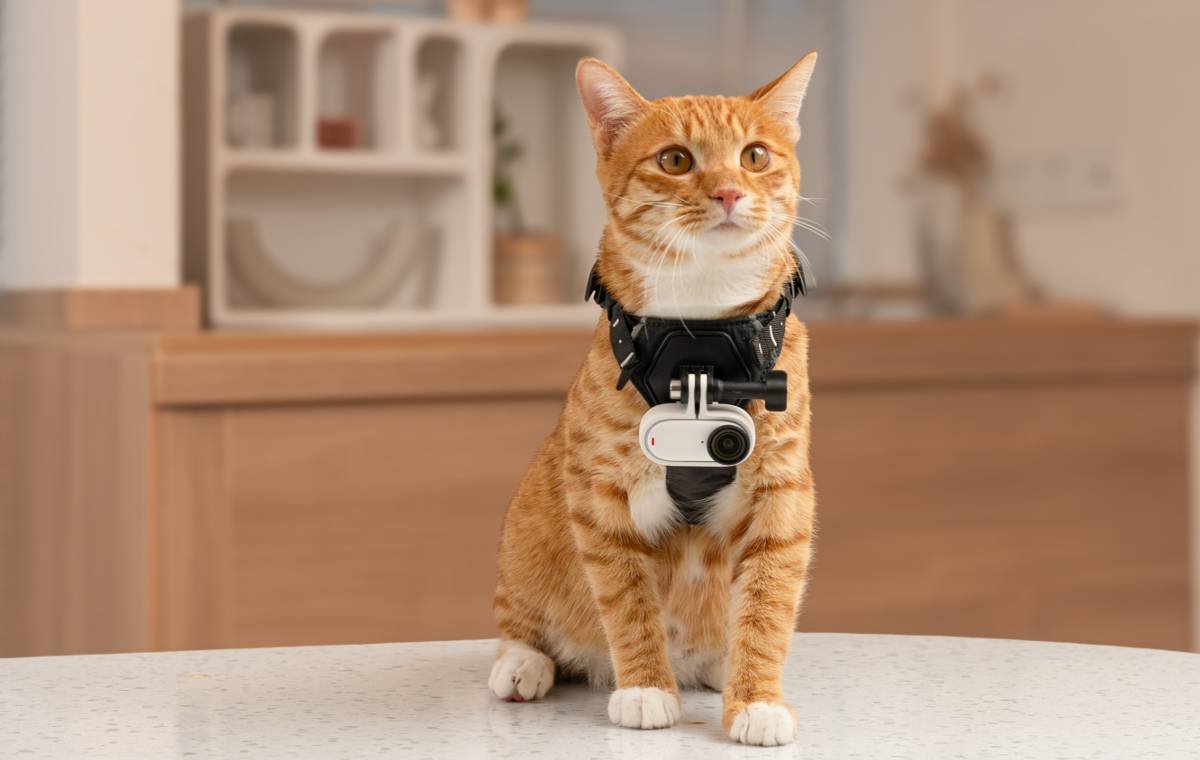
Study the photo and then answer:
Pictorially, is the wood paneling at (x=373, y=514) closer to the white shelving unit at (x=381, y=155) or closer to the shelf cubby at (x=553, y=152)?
the white shelving unit at (x=381, y=155)

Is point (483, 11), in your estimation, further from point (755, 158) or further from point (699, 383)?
point (699, 383)

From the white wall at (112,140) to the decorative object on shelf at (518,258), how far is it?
0.84m

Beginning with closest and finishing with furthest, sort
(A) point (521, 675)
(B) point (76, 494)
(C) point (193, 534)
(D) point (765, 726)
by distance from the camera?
(D) point (765, 726) → (A) point (521, 675) → (C) point (193, 534) → (B) point (76, 494)

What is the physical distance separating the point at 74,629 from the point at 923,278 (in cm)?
213

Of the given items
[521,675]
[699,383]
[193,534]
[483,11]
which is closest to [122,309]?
[193,534]

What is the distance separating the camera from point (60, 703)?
0.81m

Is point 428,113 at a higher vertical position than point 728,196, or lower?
higher

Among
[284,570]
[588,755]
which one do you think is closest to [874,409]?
[284,570]

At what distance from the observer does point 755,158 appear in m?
0.81

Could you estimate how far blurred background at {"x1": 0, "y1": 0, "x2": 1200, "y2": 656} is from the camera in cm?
197

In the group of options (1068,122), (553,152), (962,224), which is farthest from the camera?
(962,224)

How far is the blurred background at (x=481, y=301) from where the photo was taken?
77.4 inches

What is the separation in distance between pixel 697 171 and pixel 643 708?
0.30 metres

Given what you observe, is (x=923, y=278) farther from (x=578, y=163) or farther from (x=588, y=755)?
(x=588, y=755)
